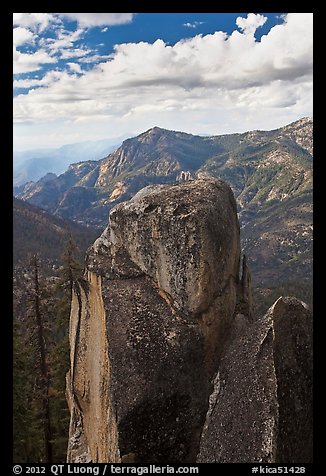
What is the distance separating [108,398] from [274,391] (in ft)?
19.3

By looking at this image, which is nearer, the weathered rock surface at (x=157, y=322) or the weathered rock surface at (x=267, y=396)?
the weathered rock surface at (x=267, y=396)

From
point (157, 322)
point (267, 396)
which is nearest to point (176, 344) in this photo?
point (157, 322)

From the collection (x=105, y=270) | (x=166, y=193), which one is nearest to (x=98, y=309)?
(x=105, y=270)

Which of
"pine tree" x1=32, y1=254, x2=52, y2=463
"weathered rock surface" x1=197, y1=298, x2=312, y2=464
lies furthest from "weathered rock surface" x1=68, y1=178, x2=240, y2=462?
"pine tree" x1=32, y1=254, x2=52, y2=463

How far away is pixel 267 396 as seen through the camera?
1340 centimetres

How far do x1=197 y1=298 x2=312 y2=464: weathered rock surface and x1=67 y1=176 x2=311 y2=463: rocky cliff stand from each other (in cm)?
4

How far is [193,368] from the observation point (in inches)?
597

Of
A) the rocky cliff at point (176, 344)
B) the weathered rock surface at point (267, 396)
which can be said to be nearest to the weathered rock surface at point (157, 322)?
the rocky cliff at point (176, 344)

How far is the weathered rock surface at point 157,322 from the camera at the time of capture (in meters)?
14.5

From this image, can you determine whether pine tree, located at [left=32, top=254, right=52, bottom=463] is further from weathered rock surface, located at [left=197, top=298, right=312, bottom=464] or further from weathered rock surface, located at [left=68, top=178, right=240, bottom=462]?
weathered rock surface, located at [left=197, top=298, right=312, bottom=464]

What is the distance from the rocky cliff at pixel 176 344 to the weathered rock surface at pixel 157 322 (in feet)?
0.13

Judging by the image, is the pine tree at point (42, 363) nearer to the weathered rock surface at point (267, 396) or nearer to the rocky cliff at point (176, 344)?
the rocky cliff at point (176, 344)

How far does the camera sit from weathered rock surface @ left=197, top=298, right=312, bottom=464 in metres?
13.0

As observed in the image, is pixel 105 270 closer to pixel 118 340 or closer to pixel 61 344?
pixel 118 340
